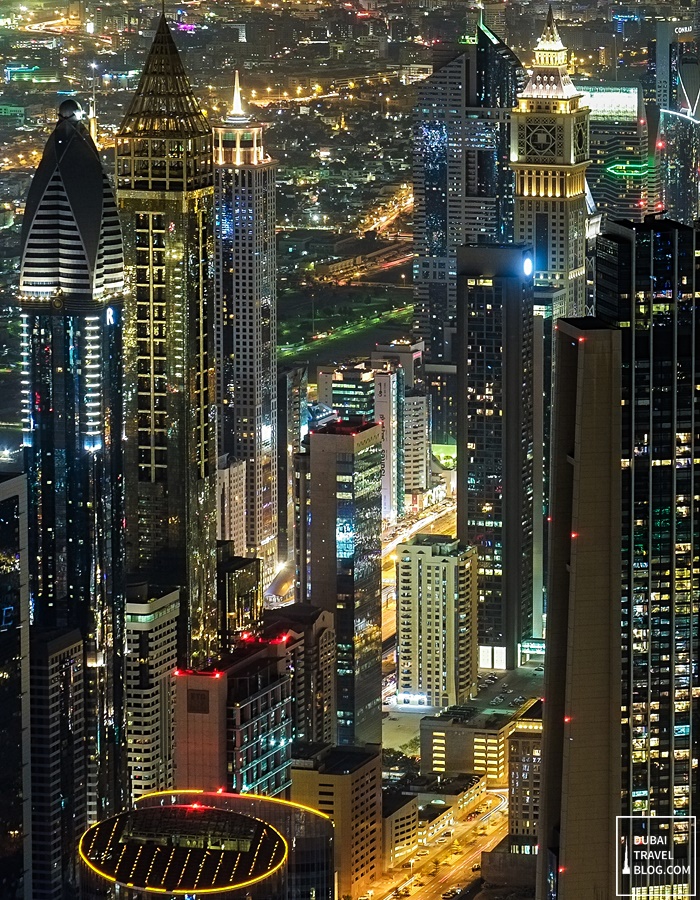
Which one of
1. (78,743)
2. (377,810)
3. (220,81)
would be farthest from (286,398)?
(78,743)

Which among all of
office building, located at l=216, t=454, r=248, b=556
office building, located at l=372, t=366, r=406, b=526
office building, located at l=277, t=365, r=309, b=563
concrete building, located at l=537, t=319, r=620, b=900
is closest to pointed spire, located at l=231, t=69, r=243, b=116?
office building, located at l=216, t=454, r=248, b=556

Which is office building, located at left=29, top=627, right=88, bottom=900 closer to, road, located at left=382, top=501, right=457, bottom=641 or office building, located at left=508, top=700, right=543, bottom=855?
office building, located at left=508, top=700, right=543, bottom=855

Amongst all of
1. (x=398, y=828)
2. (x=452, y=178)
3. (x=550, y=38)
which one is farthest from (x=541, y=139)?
(x=398, y=828)

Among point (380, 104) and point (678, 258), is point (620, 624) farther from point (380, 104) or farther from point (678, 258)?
point (380, 104)

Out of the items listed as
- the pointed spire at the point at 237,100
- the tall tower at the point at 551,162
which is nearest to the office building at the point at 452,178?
the tall tower at the point at 551,162

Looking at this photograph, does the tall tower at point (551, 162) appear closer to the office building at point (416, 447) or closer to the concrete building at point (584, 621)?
the office building at point (416, 447)
